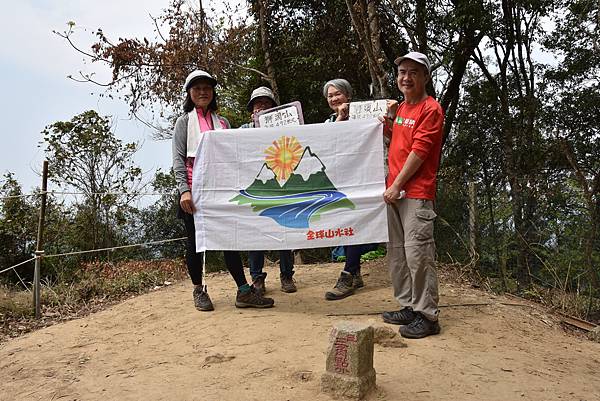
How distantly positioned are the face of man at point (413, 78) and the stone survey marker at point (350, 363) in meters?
1.60

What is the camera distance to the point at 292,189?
150 inches

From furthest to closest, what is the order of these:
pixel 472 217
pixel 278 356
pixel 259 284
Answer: pixel 472 217 < pixel 259 284 < pixel 278 356

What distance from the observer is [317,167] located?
380 cm

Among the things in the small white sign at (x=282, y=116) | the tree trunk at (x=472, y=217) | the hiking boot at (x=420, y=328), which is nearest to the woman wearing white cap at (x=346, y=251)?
the small white sign at (x=282, y=116)

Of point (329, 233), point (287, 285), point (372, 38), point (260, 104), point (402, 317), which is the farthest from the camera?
point (372, 38)

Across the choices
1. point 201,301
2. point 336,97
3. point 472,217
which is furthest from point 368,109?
point 472,217

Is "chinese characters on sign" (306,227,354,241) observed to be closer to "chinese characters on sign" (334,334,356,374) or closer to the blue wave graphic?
the blue wave graphic

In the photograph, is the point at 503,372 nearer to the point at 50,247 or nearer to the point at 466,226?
the point at 466,226

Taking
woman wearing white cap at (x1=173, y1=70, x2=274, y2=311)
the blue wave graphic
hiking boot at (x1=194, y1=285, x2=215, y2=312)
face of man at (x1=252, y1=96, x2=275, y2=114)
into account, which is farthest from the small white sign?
hiking boot at (x1=194, y1=285, x2=215, y2=312)

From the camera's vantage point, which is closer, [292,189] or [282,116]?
[292,189]

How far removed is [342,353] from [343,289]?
1863mm

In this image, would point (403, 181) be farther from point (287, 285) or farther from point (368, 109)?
point (287, 285)

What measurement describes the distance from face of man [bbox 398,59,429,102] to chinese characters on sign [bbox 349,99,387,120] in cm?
42

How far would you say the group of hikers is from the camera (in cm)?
320
